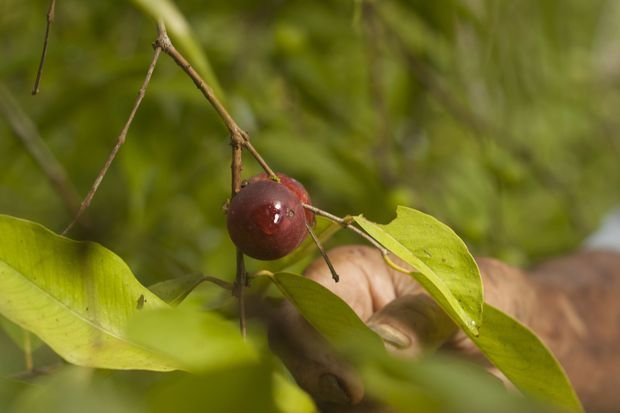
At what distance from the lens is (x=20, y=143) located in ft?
4.61

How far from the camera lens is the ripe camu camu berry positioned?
2.10ft

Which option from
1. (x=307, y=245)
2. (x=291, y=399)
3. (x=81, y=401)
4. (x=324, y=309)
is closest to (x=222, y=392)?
(x=81, y=401)

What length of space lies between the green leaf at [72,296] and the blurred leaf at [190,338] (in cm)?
17

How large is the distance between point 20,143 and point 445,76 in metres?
0.91

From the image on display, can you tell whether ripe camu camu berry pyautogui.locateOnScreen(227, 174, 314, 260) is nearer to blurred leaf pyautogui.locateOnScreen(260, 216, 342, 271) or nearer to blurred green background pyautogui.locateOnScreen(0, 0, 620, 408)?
blurred leaf pyautogui.locateOnScreen(260, 216, 342, 271)

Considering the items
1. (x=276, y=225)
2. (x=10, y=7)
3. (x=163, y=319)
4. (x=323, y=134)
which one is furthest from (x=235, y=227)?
(x=10, y=7)

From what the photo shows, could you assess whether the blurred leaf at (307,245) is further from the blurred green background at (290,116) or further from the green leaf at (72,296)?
the blurred green background at (290,116)

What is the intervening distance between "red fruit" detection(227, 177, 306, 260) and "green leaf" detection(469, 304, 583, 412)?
139 mm

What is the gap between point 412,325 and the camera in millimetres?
762

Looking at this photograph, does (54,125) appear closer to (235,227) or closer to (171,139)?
(171,139)

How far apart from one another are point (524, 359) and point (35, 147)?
2.92 feet

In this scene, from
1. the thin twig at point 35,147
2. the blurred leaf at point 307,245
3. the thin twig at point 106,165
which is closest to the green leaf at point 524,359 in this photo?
the blurred leaf at point 307,245

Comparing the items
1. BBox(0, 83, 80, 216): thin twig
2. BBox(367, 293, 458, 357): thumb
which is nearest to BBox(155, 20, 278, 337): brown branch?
BBox(367, 293, 458, 357): thumb

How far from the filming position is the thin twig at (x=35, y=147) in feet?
4.25
